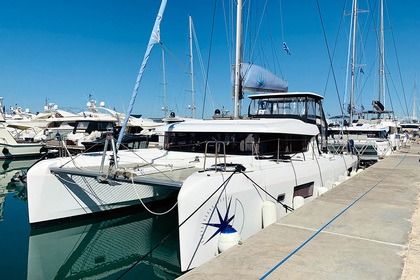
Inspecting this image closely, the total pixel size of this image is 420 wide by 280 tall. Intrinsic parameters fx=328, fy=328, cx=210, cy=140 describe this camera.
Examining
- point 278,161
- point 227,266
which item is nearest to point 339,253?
point 227,266

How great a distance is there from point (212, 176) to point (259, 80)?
6.96m

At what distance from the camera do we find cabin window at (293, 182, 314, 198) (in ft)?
25.4

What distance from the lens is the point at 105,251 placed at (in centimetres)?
707

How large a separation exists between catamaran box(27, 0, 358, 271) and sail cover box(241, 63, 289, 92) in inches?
18.5

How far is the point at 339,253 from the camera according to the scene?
3902 mm

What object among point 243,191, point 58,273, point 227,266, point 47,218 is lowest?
point 58,273

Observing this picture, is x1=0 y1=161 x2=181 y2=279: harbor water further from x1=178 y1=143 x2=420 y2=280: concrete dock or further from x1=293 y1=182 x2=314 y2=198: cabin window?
x1=293 y1=182 x2=314 y2=198: cabin window

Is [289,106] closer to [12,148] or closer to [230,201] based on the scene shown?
[230,201]

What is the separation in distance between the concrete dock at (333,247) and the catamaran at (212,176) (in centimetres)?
90

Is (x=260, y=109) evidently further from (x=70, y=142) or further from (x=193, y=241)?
(x=70, y=142)

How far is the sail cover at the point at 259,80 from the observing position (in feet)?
36.6

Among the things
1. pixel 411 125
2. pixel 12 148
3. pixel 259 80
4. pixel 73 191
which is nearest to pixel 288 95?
pixel 259 80

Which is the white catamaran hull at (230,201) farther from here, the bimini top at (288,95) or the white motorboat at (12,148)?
the white motorboat at (12,148)

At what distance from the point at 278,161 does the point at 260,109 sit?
365 cm
